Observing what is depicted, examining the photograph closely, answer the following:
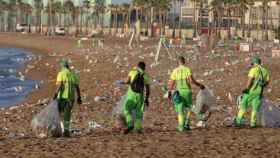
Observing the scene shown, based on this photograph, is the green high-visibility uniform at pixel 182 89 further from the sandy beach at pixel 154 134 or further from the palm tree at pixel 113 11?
the palm tree at pixel 113 11

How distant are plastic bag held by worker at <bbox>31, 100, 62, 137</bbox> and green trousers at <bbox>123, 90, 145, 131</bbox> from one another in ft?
4.58

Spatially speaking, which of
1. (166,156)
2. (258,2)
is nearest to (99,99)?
(166,156)

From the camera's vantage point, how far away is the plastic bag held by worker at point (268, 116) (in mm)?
16531

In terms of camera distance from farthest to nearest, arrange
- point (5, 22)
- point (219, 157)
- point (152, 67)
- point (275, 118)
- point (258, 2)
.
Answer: point (5, 22) < point (258, 2) < point (152, 67) < point (275, 118) < point (219, 157)

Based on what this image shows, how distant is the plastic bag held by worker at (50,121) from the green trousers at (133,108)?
1397 mm

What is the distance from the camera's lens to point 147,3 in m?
128

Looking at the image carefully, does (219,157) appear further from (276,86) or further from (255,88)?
(276,86)

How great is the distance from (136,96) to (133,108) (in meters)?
0.27

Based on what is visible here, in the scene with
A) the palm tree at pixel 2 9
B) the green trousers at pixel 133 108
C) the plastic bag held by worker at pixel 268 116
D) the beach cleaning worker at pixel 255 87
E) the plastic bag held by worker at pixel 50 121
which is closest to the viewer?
the plastic bag held by worker at pixel 50 121

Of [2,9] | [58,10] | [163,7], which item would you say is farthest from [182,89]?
[2,9]

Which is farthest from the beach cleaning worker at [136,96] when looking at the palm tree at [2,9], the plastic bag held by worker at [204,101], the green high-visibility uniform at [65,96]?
the palm tree at [2,9]

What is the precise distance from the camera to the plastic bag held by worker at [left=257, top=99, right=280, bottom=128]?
54.2 ft

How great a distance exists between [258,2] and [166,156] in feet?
379

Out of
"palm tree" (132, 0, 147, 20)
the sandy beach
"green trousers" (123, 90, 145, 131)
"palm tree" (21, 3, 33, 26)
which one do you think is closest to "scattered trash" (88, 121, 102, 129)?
the sandy beach
